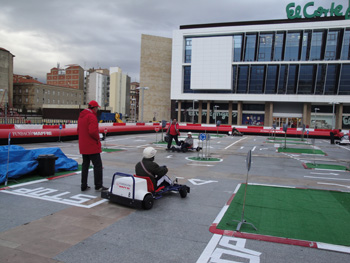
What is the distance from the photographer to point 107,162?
12.8 meters

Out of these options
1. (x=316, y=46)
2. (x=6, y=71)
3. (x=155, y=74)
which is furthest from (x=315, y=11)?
(x=6, y=71)

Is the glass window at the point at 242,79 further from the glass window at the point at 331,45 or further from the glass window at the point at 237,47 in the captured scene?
the glass window at the point at 331,45

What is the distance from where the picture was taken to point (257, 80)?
58.9 meters

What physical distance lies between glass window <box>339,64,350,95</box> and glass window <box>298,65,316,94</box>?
4.94m

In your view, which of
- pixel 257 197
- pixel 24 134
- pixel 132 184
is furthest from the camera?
pixel 24 134

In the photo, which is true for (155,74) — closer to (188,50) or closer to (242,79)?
(188,50)

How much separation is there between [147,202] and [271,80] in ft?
187

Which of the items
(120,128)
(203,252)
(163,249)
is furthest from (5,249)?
(120,128)

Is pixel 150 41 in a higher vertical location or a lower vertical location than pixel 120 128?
higher

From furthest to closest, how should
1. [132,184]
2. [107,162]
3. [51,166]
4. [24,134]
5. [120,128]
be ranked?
[120,128] < [24,134] < [107,162] < [51,166] < [132,184]

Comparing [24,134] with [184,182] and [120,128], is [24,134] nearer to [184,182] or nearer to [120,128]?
[120,128]

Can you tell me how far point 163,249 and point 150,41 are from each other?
75.7 metres

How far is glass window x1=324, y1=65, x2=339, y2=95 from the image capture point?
5398cm

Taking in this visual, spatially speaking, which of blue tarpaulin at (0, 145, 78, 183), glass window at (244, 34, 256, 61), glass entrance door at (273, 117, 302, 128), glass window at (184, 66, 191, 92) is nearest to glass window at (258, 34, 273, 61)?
glass window at (244, 34, 256, 61)
